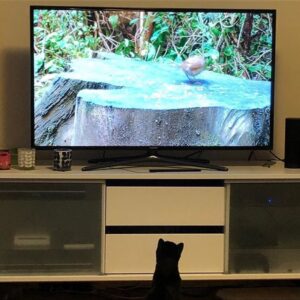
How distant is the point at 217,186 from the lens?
2533 millimetres

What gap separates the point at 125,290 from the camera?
115 inches

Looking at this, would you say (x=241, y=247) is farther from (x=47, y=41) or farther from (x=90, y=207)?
(x=47, y=41)

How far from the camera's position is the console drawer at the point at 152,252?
98.9 inches

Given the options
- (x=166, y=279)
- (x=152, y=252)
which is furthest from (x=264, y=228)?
(x=166, y=279)

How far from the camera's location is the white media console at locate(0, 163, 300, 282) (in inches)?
98.5

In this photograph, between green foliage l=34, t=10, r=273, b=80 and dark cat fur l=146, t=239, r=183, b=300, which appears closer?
dark cat fur l=146, t=239, r=183, b=300

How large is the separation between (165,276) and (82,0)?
1659 millimetres

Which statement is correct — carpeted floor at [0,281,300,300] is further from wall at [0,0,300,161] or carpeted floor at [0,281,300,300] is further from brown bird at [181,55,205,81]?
brown bird at [181,55,205,81]

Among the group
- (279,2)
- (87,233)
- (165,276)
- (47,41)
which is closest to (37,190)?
(87,233)

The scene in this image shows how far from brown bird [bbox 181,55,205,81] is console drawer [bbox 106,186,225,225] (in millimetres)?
547

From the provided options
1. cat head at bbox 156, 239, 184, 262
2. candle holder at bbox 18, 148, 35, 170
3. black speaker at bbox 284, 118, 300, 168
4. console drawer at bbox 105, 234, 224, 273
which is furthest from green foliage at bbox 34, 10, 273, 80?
cat head at bbox 156, 239, 184, 262

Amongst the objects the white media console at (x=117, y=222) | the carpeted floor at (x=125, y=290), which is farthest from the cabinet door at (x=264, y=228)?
the carpeted floor at (x=125, y=290)

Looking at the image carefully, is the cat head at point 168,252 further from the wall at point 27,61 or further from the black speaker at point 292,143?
the wall at point 27,61

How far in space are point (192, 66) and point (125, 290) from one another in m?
1.22
